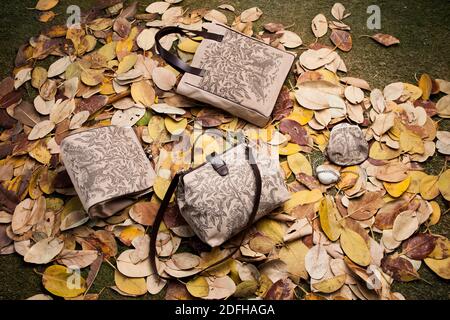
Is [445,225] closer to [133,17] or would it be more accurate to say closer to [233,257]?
[233,257]

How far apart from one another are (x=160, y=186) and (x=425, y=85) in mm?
961

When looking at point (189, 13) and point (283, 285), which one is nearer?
point (283, 285)

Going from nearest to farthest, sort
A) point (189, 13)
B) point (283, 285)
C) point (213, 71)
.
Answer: point (283, 285) < point (213, 71) < point (189, 13)

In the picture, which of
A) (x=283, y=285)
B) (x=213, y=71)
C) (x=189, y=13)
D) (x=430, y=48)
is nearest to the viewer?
(x=283, y=285)

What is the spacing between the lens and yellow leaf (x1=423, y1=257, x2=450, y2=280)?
1.18 meters

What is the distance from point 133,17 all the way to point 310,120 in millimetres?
798

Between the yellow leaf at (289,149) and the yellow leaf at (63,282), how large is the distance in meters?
0.70

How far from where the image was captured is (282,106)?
1.46 meters

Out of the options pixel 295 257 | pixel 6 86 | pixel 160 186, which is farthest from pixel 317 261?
pixel 6 86

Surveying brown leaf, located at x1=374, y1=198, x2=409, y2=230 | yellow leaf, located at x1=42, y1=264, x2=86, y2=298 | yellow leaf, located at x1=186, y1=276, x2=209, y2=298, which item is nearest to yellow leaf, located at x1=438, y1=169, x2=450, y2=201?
brown leaf, located at x1=374, y1=198, x2=409, y2=230

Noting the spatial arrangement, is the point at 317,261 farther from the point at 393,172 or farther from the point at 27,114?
the point at 27,114

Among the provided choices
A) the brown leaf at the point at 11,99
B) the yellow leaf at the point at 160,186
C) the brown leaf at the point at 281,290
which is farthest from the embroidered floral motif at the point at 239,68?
the brown leaf at the point at 11,99

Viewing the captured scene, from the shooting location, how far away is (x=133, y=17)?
5.43 feet

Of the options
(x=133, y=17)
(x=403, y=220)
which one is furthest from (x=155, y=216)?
(x=133, y=17)
